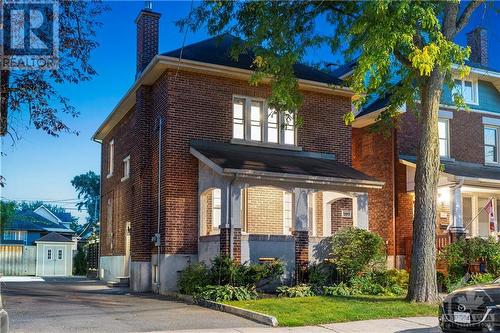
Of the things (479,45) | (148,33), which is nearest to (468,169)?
(479,45)

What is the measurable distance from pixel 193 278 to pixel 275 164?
4121mm

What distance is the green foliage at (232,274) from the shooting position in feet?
51.0

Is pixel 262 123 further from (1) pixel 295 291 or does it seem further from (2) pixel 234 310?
(2) pixel 234 310

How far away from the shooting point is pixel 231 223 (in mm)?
16297

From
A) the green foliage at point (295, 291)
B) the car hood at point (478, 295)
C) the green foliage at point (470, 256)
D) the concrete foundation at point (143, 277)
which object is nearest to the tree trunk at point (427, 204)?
the green foliage at point (295, 291)

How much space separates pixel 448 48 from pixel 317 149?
802 cm

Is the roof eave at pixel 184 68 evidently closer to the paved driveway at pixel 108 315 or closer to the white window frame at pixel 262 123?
the white window frame at pixel 262 123

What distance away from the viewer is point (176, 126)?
1853 centimetres

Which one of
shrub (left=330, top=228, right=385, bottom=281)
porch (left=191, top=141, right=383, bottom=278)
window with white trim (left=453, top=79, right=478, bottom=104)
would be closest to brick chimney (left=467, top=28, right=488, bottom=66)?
window with white trim (left=453, top=79, right=478, bottom=104)

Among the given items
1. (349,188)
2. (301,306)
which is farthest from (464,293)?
(349,188)

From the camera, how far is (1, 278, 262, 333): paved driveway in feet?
36.4

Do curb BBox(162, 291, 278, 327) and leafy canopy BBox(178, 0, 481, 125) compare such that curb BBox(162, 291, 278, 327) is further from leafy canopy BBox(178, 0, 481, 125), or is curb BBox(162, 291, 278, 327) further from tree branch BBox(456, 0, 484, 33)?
tree branch BBox(456, 0, 484, 33)

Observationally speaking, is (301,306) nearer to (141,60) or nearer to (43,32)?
(43,32)

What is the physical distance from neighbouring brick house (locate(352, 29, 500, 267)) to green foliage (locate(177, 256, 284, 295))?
7173mm
